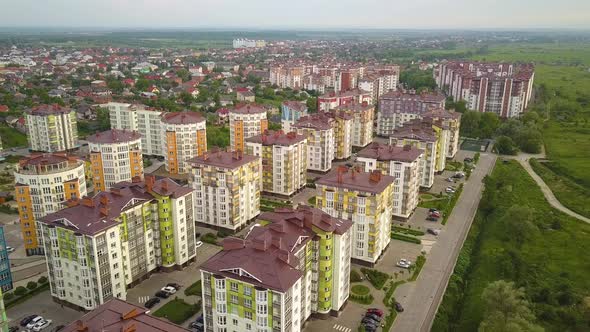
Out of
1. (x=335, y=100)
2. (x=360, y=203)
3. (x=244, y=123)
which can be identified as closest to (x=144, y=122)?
(x=244, y=123)

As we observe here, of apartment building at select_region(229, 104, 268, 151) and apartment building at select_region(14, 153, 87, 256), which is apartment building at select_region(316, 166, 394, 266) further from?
apartment building at select_region(229, 104, 268, 151)

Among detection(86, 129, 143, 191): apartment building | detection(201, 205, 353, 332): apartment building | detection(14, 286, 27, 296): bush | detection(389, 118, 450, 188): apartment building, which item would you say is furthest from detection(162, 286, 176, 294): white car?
detection(389, 118, 450, 188): apartment building

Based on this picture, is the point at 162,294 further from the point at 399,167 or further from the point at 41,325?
the point at 399,167

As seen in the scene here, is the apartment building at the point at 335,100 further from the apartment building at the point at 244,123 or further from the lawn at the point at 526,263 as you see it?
the lawn at the point at 526,263

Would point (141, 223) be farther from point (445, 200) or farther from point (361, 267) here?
point (445, 200)

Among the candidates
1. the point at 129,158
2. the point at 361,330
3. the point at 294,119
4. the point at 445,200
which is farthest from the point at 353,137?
the point at 361,330

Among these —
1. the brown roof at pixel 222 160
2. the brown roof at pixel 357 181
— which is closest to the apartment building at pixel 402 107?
the brown roof at pixel 222 160
